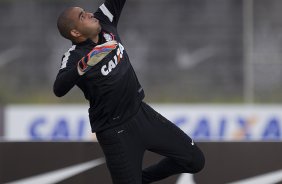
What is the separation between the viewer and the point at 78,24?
498cm

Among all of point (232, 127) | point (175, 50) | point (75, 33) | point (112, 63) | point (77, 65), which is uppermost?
point (75, 33)

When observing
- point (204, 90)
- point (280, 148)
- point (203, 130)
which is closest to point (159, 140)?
point (280, 148)

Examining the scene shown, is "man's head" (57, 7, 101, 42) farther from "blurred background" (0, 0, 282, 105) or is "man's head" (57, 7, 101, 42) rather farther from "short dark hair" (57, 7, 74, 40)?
"blurred background" (0, 0, 282, 105)

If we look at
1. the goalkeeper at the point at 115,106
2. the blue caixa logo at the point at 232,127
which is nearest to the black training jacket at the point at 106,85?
the goalkeeper at the point at 115,106

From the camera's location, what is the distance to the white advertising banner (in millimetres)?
11062

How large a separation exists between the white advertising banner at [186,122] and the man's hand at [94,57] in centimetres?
605

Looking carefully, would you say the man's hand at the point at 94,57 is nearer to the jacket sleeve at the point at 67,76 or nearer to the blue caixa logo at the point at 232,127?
the jacket sleeve at the point at 67,76

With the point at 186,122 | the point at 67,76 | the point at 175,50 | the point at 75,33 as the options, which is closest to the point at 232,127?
the point at 186,122

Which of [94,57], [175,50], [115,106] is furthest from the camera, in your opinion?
[175,50]

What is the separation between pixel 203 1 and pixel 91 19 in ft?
30.4

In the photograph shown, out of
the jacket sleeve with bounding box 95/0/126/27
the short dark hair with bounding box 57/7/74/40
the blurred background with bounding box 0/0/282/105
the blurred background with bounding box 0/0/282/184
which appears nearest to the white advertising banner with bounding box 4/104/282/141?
the blurred background with bounding box 0/0/282/184

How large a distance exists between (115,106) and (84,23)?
26.1 inches

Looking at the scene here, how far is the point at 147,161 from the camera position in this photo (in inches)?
250

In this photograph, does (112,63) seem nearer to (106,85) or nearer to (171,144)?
(106,85)
